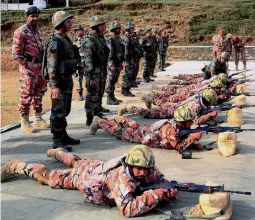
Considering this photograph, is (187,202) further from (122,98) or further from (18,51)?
(122,98)

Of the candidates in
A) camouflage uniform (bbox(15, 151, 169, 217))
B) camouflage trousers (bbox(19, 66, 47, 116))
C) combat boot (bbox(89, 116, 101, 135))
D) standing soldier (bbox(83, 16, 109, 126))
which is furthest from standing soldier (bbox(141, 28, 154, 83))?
camouflage uniform (bbox(15, 151, 169, 217))

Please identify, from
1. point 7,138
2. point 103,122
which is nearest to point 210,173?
point 103,122

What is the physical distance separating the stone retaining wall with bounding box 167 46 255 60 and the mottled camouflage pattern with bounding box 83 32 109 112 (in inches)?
786

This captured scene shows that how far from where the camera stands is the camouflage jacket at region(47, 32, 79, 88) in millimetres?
6773

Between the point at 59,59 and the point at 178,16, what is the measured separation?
2997 centimetres

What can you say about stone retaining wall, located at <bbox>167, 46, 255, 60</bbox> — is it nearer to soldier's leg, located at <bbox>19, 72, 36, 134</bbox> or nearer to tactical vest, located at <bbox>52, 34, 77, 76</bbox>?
soldier's leg, located at <bbox>19, 72, 36, 134</bbox>

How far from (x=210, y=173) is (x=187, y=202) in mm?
1021

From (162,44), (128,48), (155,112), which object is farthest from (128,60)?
(162,44)

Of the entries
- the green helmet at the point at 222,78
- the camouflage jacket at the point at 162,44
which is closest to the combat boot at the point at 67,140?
the green helmet at the point at 222,78

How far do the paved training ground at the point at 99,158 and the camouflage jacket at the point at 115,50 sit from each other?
8.61 feet

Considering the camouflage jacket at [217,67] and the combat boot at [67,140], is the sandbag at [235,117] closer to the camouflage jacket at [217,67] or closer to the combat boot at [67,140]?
the combat boot at [67,140]

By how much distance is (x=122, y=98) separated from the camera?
1273cm

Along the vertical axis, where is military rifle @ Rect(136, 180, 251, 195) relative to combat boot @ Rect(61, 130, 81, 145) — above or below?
above

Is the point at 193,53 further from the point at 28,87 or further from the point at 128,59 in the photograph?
the point at 28,87
